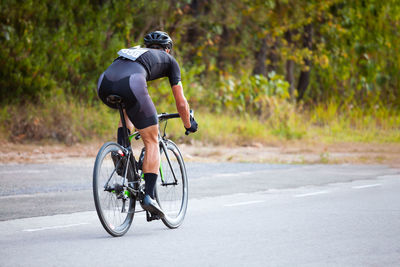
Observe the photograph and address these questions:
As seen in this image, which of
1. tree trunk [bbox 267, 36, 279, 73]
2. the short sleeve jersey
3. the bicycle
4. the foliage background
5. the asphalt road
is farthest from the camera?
tree trunk [bbox 267, 36, 279, 73]

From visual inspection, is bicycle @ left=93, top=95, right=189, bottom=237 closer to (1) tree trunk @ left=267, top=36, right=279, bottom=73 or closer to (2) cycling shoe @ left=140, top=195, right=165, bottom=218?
(2) cycling shoe @ left=140, top=195, right=165, bottom=218

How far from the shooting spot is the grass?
63.6ft

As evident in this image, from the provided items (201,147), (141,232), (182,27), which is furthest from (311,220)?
(182,27)

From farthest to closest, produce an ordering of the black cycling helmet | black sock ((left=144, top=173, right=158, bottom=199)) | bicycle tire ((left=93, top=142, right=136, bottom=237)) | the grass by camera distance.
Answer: the grass → the black cycling helmet → black sock ((left=144, top=173, right=158, bottom=199)) → bicycle tire ((left=93, top=142, right=136, bottom=237))

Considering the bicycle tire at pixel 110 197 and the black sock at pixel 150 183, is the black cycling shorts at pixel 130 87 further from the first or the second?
the black sock at pixel 150 183

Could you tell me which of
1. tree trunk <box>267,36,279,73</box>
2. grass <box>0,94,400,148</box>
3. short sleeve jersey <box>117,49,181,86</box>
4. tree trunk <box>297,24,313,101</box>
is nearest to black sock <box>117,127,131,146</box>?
short sleeve jersey <box>117,49,181,86</box>

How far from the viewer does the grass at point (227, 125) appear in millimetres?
19375

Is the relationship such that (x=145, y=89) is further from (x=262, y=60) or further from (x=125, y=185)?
(x=262, y=60)

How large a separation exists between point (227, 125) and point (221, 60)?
345 inches

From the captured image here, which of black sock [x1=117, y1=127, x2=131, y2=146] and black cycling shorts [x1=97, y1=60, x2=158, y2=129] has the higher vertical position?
black cycling shorts [x1=97, y1=60, x2=158, y2=129]

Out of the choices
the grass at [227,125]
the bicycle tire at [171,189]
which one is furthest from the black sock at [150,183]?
the grass at [227,125]

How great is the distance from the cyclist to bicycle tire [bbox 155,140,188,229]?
305 mm

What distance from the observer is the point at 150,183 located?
24.5ft

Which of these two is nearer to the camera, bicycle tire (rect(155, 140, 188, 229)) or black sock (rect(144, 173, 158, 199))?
black sock (rect(144, 173, 158, 199))
